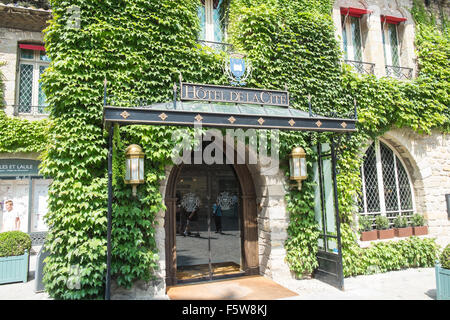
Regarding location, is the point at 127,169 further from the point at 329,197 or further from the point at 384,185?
the point at 384,185

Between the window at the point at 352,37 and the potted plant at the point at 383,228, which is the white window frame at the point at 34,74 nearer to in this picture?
the window at the point at 352,37

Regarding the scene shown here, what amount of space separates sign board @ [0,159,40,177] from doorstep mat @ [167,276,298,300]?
5.82 m

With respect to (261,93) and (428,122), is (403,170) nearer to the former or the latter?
(428,122)

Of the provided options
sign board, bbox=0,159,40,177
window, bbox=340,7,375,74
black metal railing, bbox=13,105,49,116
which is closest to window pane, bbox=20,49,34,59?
black metal railing, bbox=13,105,49,116

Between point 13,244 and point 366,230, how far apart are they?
23.2 feet

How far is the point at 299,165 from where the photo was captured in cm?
536

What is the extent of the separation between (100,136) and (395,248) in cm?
619

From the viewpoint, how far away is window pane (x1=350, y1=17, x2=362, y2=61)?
7.14 m

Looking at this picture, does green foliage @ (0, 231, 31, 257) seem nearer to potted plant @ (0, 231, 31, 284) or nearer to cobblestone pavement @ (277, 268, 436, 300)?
potted plant @ (0, 231, 31, 284)

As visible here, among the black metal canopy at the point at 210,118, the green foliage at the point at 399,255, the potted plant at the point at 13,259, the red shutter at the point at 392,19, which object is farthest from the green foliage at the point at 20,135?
the red shutter at the point at 392,19

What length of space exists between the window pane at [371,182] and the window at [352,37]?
2.29 meters

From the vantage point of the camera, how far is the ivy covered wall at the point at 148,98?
4.40 metres

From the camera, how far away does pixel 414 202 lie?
6992 millimetres
